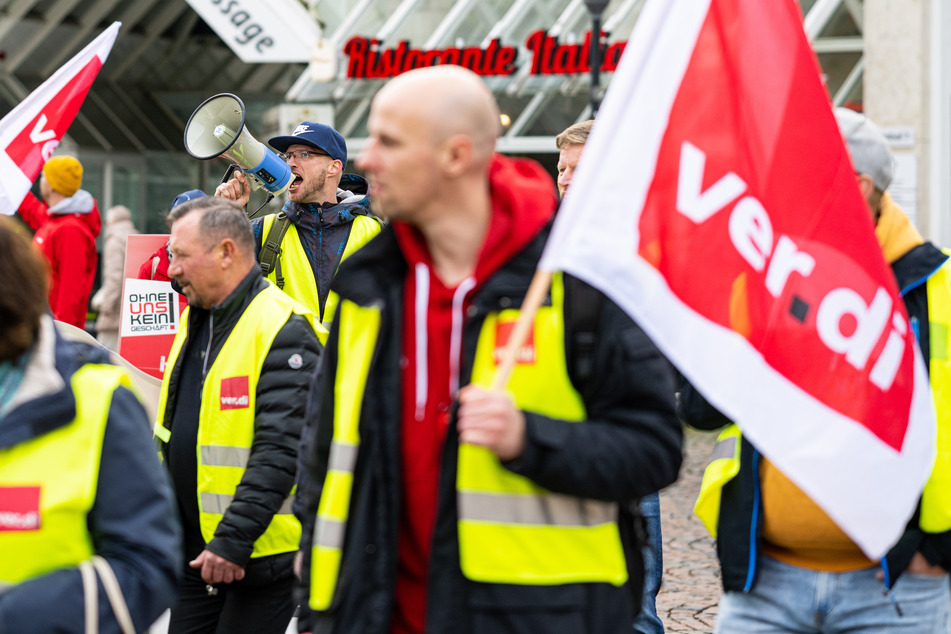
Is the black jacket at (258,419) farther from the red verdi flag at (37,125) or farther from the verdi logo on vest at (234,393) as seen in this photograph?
the red verdi flag at (37,125)

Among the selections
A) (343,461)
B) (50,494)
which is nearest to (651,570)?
(343,461)

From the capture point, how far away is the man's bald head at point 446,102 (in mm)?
2424

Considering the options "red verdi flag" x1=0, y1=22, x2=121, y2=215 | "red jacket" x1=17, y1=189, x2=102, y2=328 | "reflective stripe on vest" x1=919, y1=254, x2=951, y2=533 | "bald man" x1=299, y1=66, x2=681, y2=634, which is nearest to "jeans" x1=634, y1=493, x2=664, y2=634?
"reflective stripe on vest" x1=919, y1=254, x2=951, y2=533

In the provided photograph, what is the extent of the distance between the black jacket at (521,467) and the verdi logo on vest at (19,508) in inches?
23.2

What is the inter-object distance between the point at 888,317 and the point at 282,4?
14920 mm

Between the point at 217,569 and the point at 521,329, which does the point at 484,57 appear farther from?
the point at 521,329

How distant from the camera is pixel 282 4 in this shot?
16.8 m

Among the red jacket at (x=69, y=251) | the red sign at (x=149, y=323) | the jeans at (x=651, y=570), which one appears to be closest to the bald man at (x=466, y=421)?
the jeans at (x=651, y=570)

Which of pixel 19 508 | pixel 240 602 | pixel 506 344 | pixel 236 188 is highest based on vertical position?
pixel 236 188

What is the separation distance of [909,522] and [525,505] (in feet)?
3.71

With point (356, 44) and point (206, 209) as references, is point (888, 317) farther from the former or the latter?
point (356, 44)

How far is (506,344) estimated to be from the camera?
2363mm

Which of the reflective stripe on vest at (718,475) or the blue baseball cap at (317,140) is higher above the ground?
the blue baseball cap at (317,140)

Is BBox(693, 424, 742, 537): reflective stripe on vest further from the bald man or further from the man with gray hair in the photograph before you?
the man with gray hair
